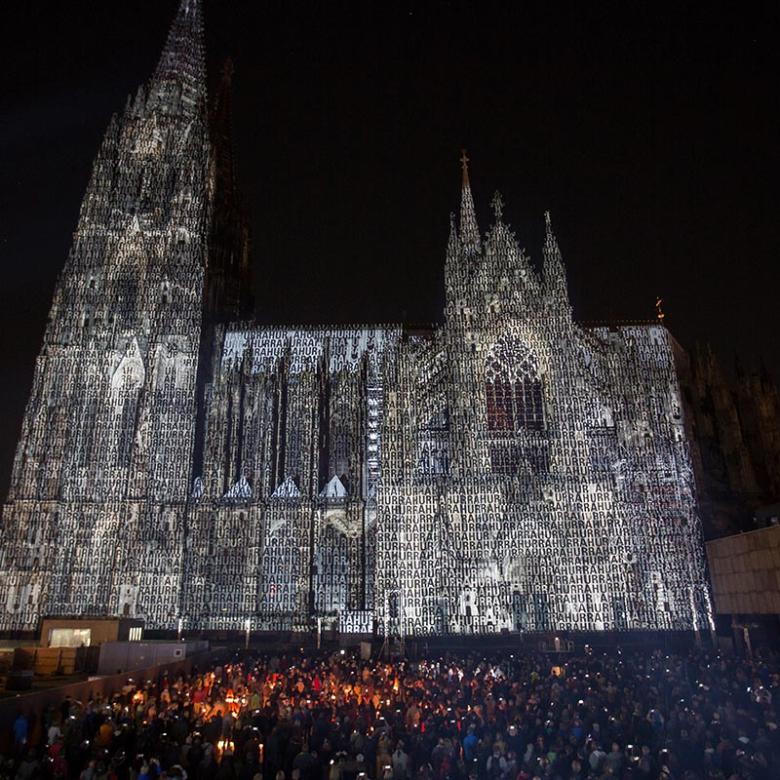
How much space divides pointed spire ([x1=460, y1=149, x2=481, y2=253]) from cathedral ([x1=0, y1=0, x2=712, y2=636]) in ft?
0.86

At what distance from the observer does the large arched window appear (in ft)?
140

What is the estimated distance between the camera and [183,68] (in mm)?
54594

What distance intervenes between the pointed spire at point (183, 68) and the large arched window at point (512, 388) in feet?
99.1

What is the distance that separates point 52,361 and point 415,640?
28.3 meters

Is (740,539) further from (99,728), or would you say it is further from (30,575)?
(30,575)

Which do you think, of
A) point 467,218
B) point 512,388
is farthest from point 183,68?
point 512,388

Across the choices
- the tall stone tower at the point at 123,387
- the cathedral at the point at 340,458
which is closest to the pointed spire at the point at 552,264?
the cathedral at the point at 340,458

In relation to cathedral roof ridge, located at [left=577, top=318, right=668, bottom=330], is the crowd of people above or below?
below

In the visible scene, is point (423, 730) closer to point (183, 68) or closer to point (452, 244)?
point (452, 244)

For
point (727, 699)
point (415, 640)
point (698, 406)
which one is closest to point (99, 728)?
point (727, 699)

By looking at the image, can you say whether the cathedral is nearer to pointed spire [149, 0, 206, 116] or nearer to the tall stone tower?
the tall stone tower

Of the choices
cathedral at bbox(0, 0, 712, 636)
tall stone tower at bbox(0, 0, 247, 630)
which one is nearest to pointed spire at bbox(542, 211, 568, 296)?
cathedral at bbox(0, 0, 712, 636)

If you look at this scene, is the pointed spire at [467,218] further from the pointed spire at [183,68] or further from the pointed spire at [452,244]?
the pointed spire at [183,68]

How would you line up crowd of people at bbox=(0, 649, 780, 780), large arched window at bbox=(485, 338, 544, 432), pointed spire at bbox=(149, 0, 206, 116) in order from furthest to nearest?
pointed spire at bbox=(149, 0, 206, 116)
large arched window at bbox=(485, 338, 544, 432)
crowd of people at bbox=(0, 649, 780, 780)
